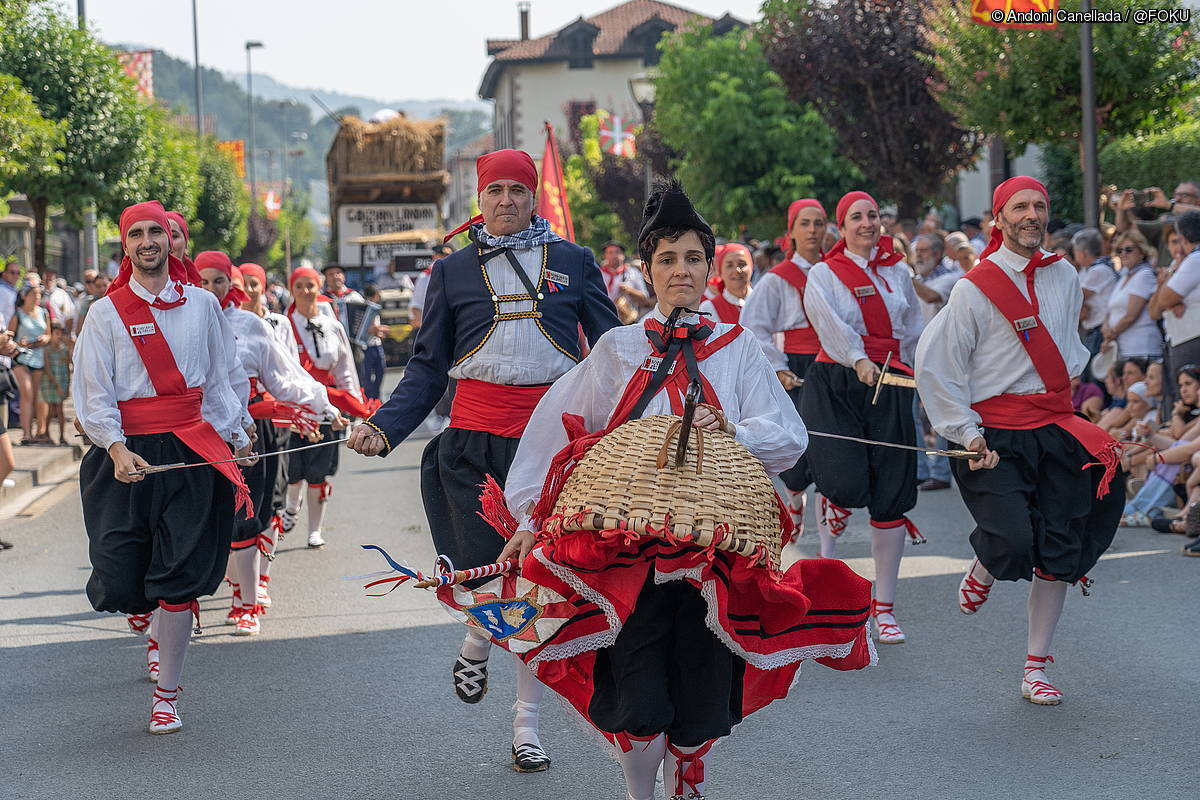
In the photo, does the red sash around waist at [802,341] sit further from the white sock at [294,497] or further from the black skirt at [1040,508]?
the white sock at [294,497]

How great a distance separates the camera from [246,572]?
8.20m

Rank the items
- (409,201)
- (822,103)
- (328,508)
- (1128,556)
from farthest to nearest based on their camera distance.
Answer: (409,201) → (822,103) → (328,508) → (1128,556)

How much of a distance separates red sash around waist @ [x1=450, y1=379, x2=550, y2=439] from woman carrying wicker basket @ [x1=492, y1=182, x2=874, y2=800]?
1.01 metres

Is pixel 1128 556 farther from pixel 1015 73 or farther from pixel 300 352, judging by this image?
pixel 1015 73

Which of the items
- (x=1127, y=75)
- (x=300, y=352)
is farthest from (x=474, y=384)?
(x=1127, y=75)

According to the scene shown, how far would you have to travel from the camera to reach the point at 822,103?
21.8 meters

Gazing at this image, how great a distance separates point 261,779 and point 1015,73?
37.5 feet

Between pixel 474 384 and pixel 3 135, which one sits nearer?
pixel 474 384

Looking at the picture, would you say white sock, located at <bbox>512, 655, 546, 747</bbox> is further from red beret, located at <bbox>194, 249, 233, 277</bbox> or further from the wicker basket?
red beret, located at <bbox>194, 249, 233, 277</bbox>

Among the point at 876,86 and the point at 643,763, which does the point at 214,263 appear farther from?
the point at 876,86

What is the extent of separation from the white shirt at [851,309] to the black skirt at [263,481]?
9.51 feet

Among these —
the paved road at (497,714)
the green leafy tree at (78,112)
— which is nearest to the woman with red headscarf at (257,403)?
the paved road at (497,714)

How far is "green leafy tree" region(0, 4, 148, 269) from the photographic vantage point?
20.0 m

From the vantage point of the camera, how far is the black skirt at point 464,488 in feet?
18.2
